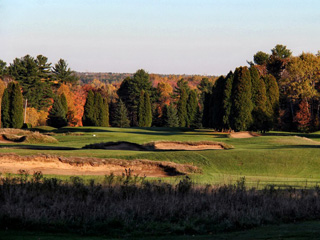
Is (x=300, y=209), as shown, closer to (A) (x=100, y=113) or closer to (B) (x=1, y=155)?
(B) (x=1, y=155)

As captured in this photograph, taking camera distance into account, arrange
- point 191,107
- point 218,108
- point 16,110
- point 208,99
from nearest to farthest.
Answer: point 218,108 → point 16,110 → point 208,99 → point 191,107

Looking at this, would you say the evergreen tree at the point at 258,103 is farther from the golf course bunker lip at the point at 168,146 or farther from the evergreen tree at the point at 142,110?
the evergreen tree at the point at 142,110

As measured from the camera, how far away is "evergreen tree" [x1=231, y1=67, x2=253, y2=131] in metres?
50.8

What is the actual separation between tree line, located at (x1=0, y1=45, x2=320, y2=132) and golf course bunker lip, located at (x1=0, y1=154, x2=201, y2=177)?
32.0 m

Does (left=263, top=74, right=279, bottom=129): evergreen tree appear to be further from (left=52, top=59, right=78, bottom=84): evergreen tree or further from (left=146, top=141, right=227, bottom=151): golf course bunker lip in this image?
(left=52, top=59, right=78, bottom=84): evergreen tree

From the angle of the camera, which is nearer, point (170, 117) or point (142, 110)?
point (142, 110)

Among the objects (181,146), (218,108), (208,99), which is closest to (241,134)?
(218,108)

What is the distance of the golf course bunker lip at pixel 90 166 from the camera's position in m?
19.1

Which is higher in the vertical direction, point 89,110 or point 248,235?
point 89,110

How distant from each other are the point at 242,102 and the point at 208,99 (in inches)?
941

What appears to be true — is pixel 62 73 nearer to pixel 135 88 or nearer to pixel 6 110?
pixel 135 88

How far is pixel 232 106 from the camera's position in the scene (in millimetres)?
51312

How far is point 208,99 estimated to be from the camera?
7481 cm

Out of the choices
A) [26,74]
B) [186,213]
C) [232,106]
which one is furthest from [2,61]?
[186,213]
